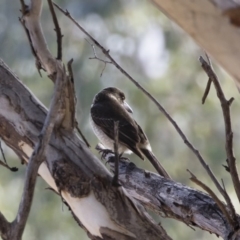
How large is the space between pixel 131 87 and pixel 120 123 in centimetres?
483

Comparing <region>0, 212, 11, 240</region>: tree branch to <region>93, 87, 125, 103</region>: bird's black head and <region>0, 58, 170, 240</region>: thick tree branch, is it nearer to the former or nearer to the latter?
<region>0, 58, 170, 240</region>: thick tree branch

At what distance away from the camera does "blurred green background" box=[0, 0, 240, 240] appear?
→ 9562 millimetres

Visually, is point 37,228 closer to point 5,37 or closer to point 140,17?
point 5,37

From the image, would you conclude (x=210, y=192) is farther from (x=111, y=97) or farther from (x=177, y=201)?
(x=111, y=97)

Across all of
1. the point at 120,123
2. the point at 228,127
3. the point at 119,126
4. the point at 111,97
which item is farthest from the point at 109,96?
the point at 228,127

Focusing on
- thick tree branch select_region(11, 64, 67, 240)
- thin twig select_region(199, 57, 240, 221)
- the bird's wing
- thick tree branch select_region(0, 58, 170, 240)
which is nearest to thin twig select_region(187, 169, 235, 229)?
thin twig select_region(199, 57, 240, 221)

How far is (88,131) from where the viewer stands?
943cm

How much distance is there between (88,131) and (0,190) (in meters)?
1.47

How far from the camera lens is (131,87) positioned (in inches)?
411

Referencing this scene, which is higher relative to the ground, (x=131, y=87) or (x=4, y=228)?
(x=131, y=87)

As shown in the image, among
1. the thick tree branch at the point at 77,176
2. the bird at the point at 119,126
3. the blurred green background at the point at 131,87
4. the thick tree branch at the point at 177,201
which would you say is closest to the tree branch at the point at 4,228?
the thick tree branch at the point at 77,176

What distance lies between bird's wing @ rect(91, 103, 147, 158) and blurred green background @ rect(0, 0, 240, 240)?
3355mm

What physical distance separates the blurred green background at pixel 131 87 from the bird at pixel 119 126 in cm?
316

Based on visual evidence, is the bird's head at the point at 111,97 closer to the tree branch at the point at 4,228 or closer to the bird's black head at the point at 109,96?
the bird's black head at the point at 109,96
